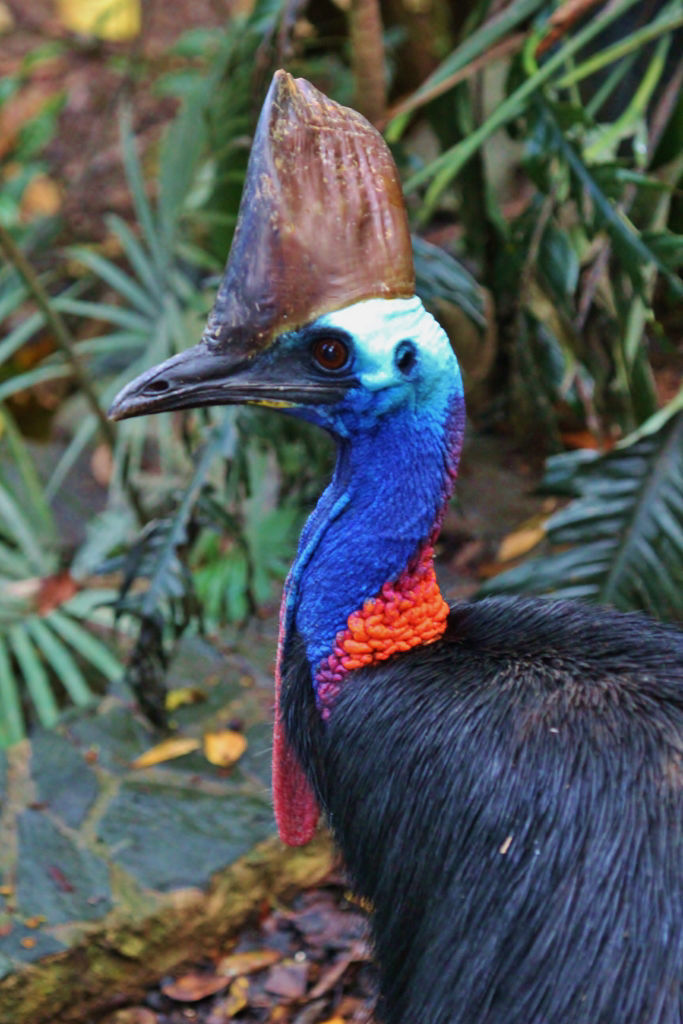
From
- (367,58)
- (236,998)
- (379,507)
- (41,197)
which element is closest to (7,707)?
(236,998)

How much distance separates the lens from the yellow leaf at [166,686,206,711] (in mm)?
2658

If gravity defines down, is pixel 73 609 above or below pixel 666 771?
below

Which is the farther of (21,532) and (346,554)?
(21,532)

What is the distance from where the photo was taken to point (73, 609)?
3.04m

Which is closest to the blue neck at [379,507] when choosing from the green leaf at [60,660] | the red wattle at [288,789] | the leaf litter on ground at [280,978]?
the red wattle at [288,789]

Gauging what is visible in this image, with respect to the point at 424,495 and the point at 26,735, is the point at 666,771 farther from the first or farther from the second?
the point at 26,735

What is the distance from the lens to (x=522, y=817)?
49.1 inches

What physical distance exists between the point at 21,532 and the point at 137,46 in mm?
2012

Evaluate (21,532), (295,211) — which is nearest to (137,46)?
(21,532)

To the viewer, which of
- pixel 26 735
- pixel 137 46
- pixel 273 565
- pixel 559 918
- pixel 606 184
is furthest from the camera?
pixel 137 46

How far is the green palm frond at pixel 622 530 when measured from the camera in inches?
91.4

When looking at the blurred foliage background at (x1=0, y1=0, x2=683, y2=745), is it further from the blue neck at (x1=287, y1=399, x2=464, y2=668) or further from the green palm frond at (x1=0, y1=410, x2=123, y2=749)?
the blue neck at (x1=287, y1=399, x2=464, y2=668)

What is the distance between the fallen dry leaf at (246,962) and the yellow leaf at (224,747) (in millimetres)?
387

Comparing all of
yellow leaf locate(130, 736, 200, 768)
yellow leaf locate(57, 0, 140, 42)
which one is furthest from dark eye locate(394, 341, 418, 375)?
yellow leaf locate(57, 0, 140, 42)
